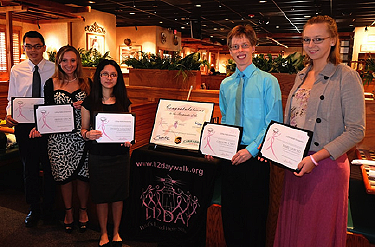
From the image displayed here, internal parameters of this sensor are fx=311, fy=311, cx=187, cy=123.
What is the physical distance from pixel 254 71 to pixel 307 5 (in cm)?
834

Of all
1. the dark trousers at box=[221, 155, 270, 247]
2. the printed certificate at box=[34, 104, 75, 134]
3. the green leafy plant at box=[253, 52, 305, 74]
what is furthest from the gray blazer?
the printed certificate at box=[34, 104, 75, 134]

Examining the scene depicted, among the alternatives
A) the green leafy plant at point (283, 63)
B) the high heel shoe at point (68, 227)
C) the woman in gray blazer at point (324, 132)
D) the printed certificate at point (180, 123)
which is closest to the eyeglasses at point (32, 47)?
the printed certificate at point (180, 123)

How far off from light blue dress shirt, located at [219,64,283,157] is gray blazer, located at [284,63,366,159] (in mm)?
265

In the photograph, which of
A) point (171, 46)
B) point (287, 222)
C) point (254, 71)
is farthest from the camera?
point (171, 46)

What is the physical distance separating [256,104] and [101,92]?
1234 mm

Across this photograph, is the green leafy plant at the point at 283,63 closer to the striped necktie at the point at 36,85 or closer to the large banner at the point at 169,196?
the large banner at the point at 169,196

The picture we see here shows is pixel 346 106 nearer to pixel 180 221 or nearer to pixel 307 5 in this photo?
pixel 180 221

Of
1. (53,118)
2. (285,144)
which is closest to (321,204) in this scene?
(285,144)

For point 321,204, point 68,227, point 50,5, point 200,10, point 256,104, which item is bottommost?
point 68,227

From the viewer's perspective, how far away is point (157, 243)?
2.69 m

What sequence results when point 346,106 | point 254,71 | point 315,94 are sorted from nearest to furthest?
point 346,106 → point 315,94 → point 254,71

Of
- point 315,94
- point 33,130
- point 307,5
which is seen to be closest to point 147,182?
point 33,130

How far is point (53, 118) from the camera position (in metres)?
2.58

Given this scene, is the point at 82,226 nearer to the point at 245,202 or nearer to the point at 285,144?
the point at 245,202
